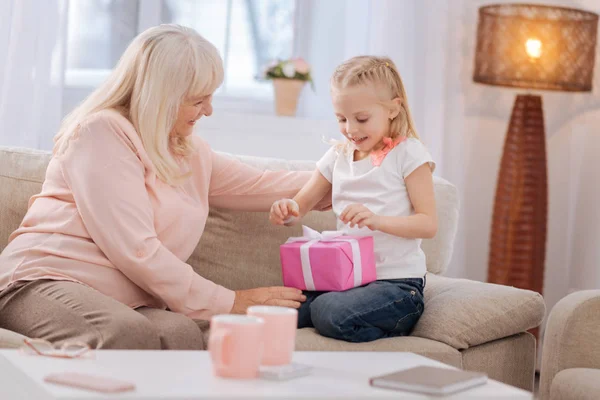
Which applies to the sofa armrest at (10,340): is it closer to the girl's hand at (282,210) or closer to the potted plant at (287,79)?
the girl's hand at (282,210)

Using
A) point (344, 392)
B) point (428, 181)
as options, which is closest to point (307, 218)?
point (428, 181)

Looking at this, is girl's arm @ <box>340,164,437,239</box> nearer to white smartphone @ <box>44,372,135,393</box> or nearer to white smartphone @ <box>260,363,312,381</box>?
white smartphone @ <box>260,363,312,381</box>

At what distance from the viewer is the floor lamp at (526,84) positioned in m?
3.52

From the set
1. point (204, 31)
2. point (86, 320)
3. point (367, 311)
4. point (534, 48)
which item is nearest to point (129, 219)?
point (86, 320)

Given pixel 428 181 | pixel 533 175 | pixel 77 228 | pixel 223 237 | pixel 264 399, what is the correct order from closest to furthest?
1. pixel 264 399
2. pixel 77 228
3. pixel 428 181
4. pixel 223 237
5. pixel 533 175

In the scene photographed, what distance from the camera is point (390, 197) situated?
2328 mm

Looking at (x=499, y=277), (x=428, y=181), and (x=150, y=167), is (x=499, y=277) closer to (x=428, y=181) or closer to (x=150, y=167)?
(x=428, y=181)

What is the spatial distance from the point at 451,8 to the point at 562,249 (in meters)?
1.17

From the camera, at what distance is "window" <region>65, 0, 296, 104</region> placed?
3691 millimetres

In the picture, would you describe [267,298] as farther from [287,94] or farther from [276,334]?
[287,94]

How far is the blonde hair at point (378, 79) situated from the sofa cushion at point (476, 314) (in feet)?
1.43

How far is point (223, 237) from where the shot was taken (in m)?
2.54

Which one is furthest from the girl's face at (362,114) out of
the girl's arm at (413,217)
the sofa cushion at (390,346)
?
the sofa cushion at (390,346)

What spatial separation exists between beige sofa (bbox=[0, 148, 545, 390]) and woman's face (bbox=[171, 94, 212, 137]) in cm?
37
